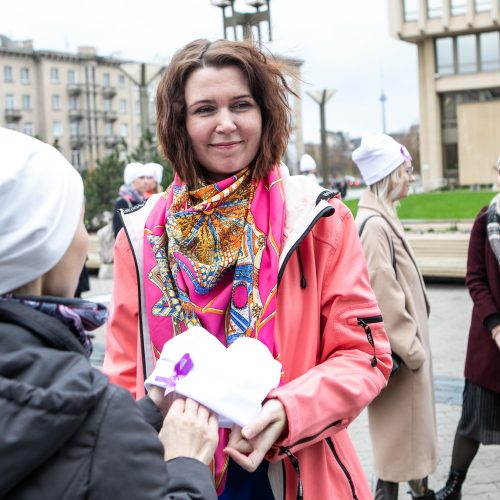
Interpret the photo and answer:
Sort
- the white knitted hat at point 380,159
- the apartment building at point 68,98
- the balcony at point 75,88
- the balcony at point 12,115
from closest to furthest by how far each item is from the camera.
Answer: the white knitted hat at point 380,159 < the balcony at point 12,115 < the apartment building at point 68,98 < the balcony at point 75,88

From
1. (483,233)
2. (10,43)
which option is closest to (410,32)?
(10,43)

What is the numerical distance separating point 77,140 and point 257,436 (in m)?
91.0

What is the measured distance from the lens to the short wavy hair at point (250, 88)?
2.23 meters

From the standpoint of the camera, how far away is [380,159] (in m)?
4.21

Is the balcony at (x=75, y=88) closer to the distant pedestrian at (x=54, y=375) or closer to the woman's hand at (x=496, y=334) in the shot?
the woman's hand at (x=496, y=334)

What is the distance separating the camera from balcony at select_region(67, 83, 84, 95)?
8844cm

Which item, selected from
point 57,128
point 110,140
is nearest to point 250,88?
point 57,128

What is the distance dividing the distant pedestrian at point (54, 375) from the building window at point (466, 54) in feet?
204

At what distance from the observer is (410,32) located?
195 feet

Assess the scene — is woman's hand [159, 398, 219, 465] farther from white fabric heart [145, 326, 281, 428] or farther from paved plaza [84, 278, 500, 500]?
paved plaza [84, 278, 500, 500]

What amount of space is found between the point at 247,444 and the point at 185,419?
0.24 metres

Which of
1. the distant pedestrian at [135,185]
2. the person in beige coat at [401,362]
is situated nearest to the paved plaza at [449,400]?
the person in beige coat at [401,362]

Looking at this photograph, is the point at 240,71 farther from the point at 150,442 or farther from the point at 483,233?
the point at 483,233

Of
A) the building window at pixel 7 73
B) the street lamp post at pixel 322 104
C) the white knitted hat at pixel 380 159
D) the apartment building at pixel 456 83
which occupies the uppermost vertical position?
the building window at pixel 7 73
